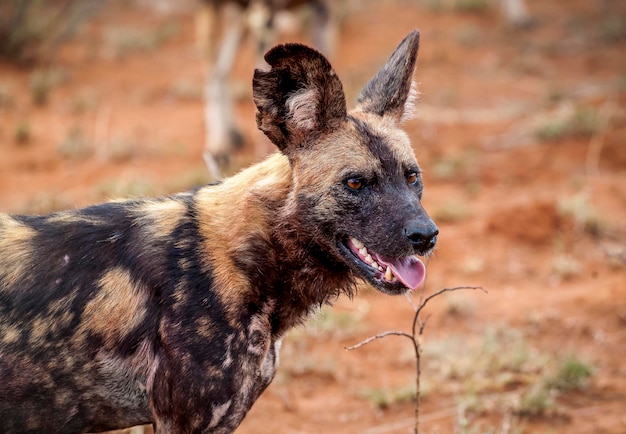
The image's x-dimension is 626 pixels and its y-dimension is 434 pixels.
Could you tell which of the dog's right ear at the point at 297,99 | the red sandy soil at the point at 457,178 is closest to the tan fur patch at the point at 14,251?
the dog's right ear at the point at 297,99

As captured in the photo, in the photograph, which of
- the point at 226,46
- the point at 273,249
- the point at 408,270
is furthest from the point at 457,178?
the point at 273,249

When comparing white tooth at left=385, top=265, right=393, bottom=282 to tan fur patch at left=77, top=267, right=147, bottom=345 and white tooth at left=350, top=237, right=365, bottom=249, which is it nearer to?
white tooth at left=350, top=237, right=365, bottom=249

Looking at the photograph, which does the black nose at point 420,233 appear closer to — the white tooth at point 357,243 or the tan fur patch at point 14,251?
the white tooth at point 357,243

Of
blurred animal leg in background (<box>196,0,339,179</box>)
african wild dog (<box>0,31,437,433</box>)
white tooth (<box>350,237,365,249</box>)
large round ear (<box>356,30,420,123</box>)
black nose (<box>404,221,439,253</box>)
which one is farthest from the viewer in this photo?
blurred animal leg in background (<box>196,0,339,179</box>)

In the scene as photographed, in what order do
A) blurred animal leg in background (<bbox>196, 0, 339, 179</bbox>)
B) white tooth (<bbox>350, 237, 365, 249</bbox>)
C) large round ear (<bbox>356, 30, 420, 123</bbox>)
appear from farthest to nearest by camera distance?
blurred animal leg in background (<bbox>196, 0, 339, 179</bbox>) < large round ear (<bbox>356, 30, 420, 123</bbox>) < white tooth (<bbox>350, 237, 365, 249</bbox>)

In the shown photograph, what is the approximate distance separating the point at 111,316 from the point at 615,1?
528 inches

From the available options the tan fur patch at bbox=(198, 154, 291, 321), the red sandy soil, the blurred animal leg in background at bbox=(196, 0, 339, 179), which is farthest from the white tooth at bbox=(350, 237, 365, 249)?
the blurred animal leg in background at bbox=(196, 0, 339, 179)

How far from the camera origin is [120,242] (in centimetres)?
272

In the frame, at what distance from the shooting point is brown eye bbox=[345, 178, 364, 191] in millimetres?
2793

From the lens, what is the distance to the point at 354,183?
280 centimetres

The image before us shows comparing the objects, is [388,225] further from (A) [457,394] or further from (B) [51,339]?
(A) [457,394]

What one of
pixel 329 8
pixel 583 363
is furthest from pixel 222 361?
pixel 329 8

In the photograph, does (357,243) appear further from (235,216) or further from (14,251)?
(14,251)

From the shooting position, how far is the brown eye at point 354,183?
2.79m
